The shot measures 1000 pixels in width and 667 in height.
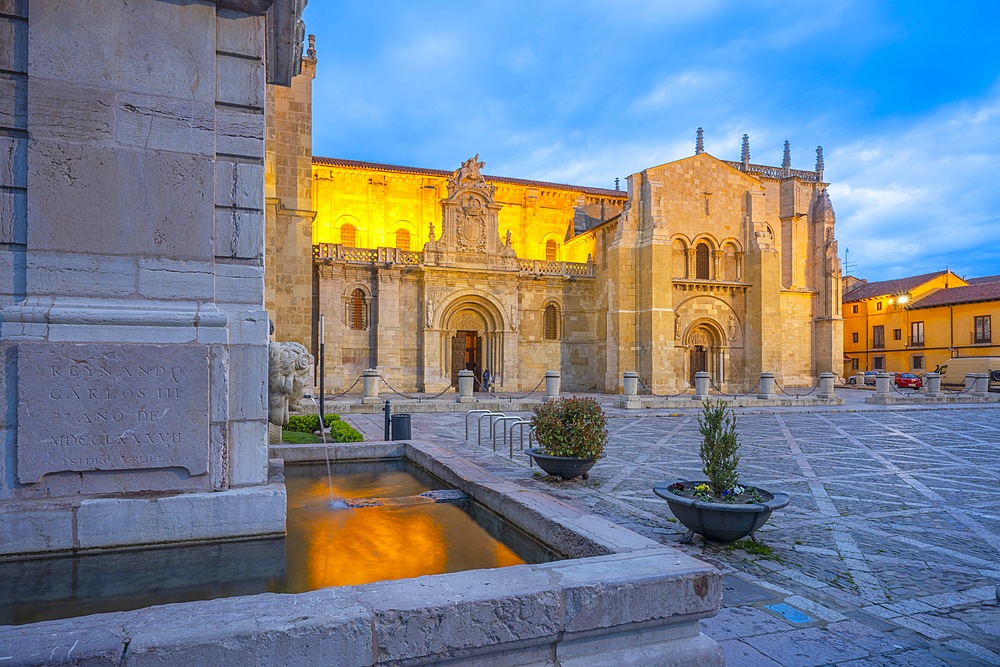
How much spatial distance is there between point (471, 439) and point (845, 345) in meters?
46.6

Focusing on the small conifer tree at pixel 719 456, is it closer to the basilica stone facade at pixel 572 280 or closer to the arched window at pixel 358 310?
the basilica stone facade at pixel 572 280

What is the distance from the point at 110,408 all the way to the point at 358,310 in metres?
22.6

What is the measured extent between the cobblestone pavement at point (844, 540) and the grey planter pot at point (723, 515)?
15 centimetres

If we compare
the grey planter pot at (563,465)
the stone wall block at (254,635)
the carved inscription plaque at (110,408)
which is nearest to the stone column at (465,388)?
the grey planter pot at (563,465)

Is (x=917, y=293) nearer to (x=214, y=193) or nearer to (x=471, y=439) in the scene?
(x=471, y=439)

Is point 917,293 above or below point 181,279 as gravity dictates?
above

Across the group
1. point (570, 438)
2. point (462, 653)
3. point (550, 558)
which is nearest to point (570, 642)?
point (462, 653)

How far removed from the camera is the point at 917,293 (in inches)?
1703

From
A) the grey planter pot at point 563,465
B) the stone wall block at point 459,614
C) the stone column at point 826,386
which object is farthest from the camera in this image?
the stone column at point 826,386

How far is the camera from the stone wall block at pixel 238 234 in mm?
4062

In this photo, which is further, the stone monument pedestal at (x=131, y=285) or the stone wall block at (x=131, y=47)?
the stone wall block at (x=131, y=47)

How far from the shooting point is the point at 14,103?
3.69 m

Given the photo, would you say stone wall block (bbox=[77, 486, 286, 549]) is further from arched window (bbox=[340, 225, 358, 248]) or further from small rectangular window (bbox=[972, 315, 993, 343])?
small rectangular window (bbox=[972, 315, 993, 343])

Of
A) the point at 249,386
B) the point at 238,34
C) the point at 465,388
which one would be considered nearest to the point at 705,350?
the point at 465,388
